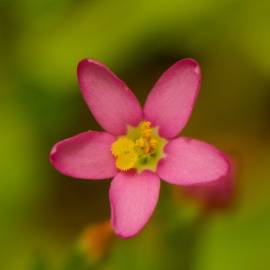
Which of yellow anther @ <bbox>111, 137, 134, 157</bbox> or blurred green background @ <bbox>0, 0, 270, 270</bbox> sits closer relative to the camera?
yellow anther @ <bbox>111, 137, 134, 157</bbox>

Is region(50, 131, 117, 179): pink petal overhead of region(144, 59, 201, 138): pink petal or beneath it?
beneath

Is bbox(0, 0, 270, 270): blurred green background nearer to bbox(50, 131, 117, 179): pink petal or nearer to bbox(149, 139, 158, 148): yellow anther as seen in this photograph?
bbox(149, 139, 158, 148): yellow anther

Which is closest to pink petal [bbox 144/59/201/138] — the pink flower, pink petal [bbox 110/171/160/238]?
the pink flower

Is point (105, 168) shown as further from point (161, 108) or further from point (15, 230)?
point (15, 230)

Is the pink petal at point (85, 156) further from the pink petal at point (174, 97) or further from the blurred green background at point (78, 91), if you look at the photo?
the blurred green background at point (78, 91)

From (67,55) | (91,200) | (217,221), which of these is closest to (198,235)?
(217,221)


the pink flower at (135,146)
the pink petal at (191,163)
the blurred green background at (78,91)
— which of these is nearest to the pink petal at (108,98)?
the pink flower at (135,146)
